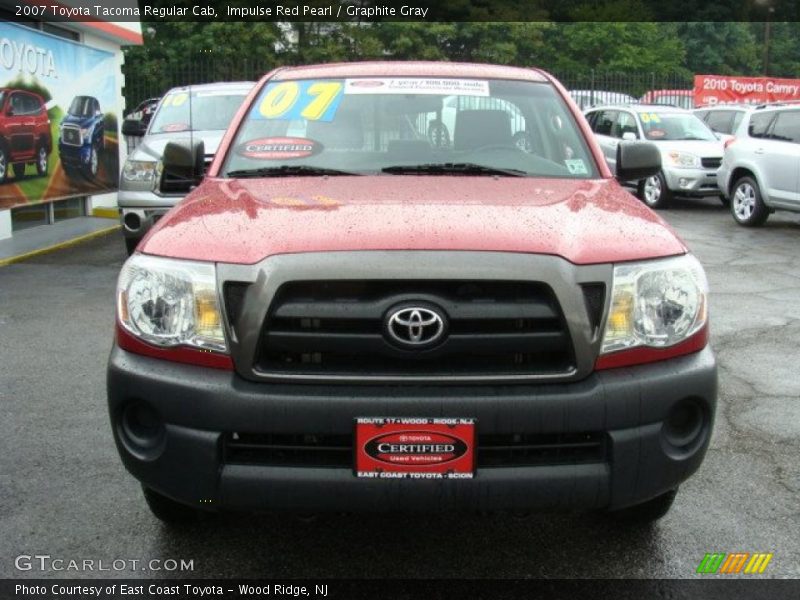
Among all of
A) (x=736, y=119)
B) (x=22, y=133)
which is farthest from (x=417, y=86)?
(x=736, y=119)

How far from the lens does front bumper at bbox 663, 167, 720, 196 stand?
48.0ft

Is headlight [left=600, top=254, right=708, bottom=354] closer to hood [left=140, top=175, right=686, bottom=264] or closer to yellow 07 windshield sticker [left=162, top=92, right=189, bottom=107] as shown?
hood [left=140, top=175, right=686, bottom=264]

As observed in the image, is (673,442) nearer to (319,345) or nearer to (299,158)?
(319,345)

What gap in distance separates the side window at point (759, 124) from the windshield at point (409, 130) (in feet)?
30.1

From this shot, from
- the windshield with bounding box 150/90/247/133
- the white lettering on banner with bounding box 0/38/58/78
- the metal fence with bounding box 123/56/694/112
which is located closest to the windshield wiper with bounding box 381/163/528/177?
the windshield with bounding box 150/90/247/133

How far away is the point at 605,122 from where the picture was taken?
55.2 feet

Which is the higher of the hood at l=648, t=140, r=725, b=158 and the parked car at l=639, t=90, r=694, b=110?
the parked car at l=639, t=90, r=694, b=110

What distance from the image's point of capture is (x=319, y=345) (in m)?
2.51

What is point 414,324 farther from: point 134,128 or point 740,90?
point 740,90

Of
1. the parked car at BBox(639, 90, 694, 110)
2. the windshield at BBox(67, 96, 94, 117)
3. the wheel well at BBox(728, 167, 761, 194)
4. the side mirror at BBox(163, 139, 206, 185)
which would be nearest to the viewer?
the side mirror at BBox(163, 139, 206, 185)

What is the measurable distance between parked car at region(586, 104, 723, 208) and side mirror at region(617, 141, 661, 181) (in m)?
10.1

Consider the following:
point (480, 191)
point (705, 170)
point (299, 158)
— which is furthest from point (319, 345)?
point (705, 170)

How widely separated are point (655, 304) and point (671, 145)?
13.0m

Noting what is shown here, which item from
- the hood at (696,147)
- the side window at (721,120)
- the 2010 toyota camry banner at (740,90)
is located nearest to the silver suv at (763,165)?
the hood at (696,147)
